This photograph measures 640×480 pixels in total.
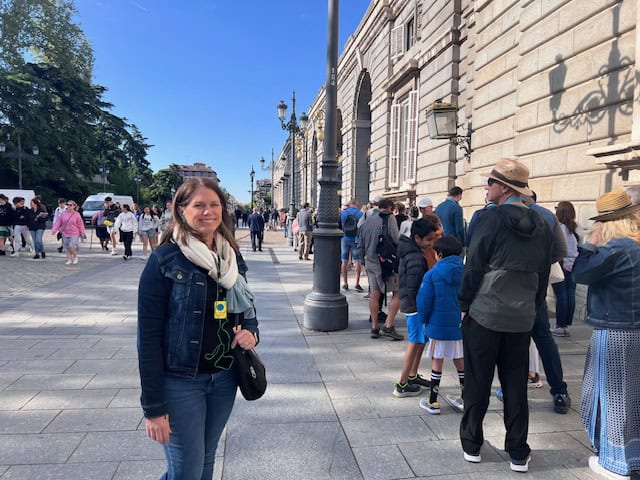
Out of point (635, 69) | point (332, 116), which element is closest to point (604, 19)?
point (635, 69)

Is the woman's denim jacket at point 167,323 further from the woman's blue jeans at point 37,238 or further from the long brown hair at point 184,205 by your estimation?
the woman's blue jeans at point 37,238

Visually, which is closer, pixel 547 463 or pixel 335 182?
pixel 547 463

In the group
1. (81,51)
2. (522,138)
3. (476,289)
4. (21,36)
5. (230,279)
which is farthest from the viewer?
(81,51)

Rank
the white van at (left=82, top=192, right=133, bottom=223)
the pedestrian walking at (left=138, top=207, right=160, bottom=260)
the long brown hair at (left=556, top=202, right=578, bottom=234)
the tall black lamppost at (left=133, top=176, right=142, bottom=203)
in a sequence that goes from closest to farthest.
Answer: the long brown hair at (left=556, top=202, right=578, bottom=234) → the pedestrian walking at (left=138, top=207, right=160, bottom=260) → the white van at (left=82, top=192, right=133, bottom=223) → the tall black lamppost at (left=133, top=176, right=142, bottom=203)

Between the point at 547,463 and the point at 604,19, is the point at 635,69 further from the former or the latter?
the point at 547,463

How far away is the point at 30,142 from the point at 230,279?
43.2 meters

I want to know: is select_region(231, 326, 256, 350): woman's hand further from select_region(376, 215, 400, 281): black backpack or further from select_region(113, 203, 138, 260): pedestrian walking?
select_region(113, 203, 138, 260): pedestrian walking

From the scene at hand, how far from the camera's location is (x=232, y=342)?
196 centimetres

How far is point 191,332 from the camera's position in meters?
1.82

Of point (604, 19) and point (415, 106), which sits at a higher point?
point (415, 106)

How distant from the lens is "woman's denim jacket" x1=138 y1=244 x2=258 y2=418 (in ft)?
5.82

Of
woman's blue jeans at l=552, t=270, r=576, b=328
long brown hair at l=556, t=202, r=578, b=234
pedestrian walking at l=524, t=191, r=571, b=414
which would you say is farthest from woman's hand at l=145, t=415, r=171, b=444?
woman's blue jeans at l=552, t=270, r=576, b=328

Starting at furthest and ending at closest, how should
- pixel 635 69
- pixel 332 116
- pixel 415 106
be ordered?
pixel 415 106 < pixel 332 116 < pixel 635 69

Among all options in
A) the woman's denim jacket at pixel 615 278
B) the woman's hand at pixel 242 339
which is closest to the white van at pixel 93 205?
the woman's hand at pixel 242 339
